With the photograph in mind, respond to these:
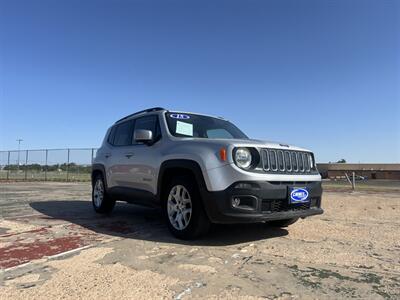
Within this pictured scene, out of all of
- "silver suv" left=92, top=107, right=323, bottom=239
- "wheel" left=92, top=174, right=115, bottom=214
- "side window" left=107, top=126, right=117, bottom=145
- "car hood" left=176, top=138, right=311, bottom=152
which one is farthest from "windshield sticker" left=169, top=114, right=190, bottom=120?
"wheel" left=92, top=174, right=115, bottom=214

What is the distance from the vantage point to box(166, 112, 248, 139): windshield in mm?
6602

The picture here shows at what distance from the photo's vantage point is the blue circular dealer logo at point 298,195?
5.53m

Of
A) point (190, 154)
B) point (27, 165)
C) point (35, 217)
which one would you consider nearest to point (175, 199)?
point (190, 154)

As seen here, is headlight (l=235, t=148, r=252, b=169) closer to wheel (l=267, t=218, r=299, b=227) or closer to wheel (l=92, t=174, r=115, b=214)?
wheel (l=267, t=218, r=299, b=227)

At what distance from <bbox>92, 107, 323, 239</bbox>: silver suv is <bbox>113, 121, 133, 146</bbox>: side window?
0.31 m

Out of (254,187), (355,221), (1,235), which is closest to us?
(254,187)

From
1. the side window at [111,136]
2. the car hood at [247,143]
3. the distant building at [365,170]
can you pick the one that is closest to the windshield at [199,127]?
the car hood at [247,143]

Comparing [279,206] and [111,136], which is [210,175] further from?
[111,136]

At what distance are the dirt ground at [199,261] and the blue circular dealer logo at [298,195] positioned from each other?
0.58 metres

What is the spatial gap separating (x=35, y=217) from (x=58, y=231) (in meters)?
1.84

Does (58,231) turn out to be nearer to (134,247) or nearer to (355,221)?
(134,247)

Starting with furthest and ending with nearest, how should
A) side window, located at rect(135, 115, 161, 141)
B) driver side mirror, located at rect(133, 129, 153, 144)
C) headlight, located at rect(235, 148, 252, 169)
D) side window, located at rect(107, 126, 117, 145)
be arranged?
side window, located at rect(107, 126, 117, 145) → side window, located at rect(135, 115, 161, 141) → driver side mirror, located at rect(133, 129, 153, 144) → headlight, located at rect(235, 148, 252, 169)

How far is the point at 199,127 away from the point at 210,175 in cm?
175

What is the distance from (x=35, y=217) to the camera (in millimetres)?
7918
